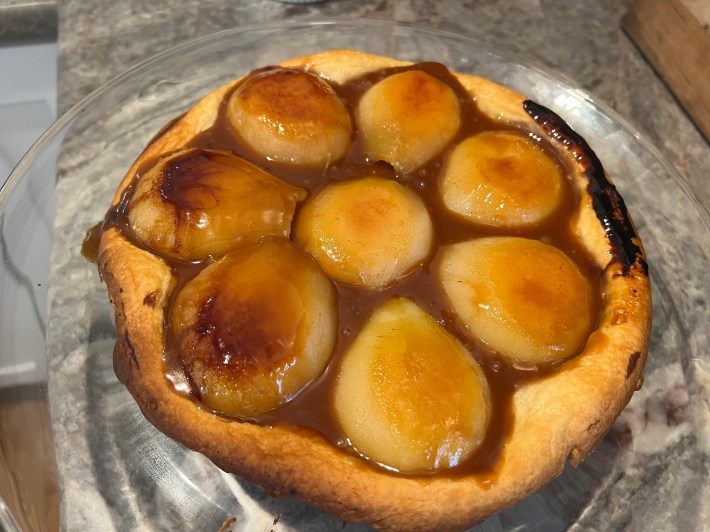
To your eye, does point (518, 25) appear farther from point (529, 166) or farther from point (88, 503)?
point (88, 503)

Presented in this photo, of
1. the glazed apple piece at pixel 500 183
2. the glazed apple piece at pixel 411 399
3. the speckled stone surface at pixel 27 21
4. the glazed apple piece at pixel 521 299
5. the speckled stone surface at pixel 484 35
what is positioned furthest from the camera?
the speckled stone surface at pixel 27 21

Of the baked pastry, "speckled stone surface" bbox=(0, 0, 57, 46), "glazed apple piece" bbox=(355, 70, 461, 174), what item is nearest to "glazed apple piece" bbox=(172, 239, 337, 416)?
the baked pastry

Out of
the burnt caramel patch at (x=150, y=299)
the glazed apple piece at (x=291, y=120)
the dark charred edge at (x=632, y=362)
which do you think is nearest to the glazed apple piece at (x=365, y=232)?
the glazed apple piece at (x=291, y=120)

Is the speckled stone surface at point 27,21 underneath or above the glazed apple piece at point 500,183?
underneath

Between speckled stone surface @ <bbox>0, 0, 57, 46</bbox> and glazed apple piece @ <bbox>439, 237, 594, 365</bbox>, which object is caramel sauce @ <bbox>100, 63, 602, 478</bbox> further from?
speckled stone surface @ <bbox>0, 0, 57, 46</bbox>

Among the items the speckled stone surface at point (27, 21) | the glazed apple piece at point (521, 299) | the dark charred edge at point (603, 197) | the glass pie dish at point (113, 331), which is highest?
the dark charred edge at point (603, 197)

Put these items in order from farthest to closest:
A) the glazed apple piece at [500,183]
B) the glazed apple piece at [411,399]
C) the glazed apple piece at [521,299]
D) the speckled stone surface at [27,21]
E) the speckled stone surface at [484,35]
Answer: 1. the speckled stone surface at [27,21]
2. the speckled stone surface at [484,35]
3. the glazed apple piece at [500,183]
4. the glazed apple piece at [521,299]
5. the glazed apple piece at [411,399]

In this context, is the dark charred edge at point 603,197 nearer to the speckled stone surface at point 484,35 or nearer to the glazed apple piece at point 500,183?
the glazed apple piece at point 500,183

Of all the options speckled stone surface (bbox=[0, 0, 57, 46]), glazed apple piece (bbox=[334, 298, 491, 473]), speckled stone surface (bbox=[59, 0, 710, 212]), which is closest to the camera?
glazed apple piece (bbox=[334, 298, 491, 473])

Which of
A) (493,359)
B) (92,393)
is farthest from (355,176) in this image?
(92,393)
